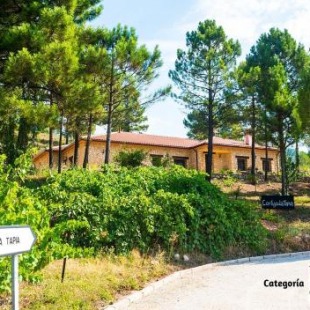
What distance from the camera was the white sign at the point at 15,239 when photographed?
11.8 feet

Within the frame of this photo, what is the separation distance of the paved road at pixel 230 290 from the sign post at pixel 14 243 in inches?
94.2

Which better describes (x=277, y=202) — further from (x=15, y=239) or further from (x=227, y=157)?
(x=227, y=157)

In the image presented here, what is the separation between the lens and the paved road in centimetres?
619

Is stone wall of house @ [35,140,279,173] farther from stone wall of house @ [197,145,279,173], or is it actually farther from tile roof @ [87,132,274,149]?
tile roof @ [87,132,274,149]

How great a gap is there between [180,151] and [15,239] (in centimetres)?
3307

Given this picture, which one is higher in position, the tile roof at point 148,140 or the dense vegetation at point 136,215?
the tile roof at point 148,140

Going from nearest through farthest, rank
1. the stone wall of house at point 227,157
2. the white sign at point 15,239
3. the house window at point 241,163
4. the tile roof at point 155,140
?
the white sign at point 15,239 → the tile roof at point 155,140 → the stone wall of house at point 227,157 → the house window at point 241,163

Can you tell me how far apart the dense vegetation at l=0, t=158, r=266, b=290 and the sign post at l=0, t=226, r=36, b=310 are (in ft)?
6.62

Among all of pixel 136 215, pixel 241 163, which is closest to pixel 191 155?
pixel 241 163

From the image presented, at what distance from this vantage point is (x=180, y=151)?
120ft

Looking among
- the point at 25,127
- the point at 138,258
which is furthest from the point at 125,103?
the point at 138,258

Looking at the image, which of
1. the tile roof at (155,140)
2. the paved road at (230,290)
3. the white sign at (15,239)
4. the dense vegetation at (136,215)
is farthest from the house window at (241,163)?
the white sign at (15,239)

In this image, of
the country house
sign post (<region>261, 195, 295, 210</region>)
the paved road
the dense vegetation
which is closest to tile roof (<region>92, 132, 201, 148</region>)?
the country house

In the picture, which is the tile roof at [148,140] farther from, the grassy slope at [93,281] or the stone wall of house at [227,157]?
the grassy slope at [93,281]
